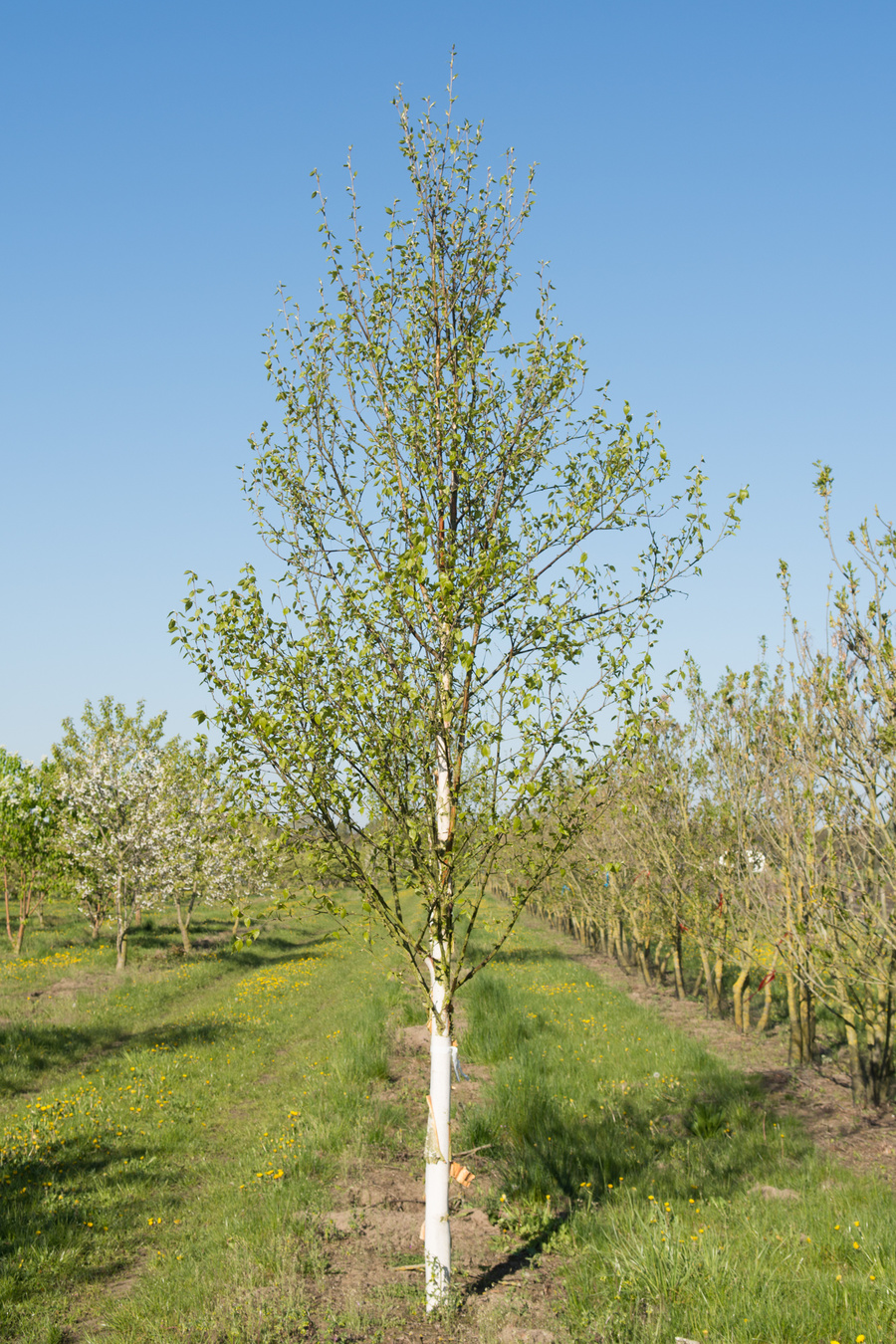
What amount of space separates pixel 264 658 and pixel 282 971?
22.7 meters

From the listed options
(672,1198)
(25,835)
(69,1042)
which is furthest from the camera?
(25,835)

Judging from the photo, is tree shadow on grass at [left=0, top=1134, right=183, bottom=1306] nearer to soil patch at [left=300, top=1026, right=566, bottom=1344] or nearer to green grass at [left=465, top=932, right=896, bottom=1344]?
soil patch at [left=300, top=1026, right=566, bottom=1344]

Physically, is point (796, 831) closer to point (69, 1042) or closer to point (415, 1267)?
point (415, 1267)

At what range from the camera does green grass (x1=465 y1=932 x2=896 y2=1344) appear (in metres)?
5.45

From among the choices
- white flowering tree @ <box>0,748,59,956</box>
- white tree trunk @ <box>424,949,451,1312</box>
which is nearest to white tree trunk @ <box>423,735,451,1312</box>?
white tree trunk @ <box>424,949,451,1312</box>

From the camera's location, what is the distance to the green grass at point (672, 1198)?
5445 mm

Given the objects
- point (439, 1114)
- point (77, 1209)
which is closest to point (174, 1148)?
point (77, 1209)

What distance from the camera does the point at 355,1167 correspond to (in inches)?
360

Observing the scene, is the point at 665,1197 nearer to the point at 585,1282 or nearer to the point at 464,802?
the point at 585,1282

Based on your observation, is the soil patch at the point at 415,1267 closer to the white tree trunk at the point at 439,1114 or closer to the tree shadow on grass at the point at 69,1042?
the white tree trunk at the point at 439,1114

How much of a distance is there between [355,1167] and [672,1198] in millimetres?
3423

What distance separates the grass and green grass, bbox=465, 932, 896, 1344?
29 mm

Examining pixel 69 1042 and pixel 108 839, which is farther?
pixel 108 839

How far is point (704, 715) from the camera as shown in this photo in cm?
1605
